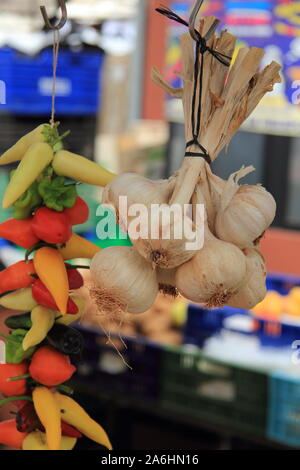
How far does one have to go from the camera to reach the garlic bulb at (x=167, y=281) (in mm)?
1055

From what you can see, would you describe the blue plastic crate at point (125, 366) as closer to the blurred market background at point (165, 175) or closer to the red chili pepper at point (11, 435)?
the blurred market background at point (165, 175)

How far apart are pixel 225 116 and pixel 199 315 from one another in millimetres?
1707

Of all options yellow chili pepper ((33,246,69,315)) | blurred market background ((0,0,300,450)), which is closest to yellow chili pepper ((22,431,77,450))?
yellow chili pepper ((33,246,69,315))

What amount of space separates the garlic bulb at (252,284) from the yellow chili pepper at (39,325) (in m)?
0.29

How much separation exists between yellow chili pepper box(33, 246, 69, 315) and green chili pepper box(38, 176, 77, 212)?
7 cm

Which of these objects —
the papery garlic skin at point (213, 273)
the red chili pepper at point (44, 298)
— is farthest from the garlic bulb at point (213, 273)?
the red chili pepper at point (44, 298)

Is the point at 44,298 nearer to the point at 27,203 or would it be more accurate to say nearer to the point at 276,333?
the point at 27,203

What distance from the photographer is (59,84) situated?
3.23 meters

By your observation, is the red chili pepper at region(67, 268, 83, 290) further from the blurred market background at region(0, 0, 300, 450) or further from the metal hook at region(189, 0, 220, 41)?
the blurred market background at region(0, 0, 300, 450)

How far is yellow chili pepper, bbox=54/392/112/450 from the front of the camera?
120 cm

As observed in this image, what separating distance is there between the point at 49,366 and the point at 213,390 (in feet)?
4.81

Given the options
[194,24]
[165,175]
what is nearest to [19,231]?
[194,24]
